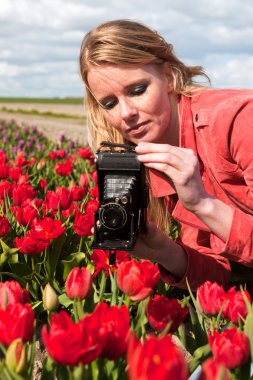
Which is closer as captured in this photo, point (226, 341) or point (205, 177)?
point (226, 341)

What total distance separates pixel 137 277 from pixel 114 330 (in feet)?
1.27

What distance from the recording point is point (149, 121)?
260 cm

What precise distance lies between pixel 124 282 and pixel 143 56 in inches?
50.2

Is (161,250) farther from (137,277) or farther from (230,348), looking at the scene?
(230,348)

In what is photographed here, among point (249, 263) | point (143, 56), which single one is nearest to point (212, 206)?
point (249, 263)

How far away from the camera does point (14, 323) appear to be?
1.32 meters

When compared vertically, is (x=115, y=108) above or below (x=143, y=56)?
below

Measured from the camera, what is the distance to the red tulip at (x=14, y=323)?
1316mm

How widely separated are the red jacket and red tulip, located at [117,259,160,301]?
713mm

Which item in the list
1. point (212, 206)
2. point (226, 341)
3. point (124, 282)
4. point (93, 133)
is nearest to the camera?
point (226, 341)

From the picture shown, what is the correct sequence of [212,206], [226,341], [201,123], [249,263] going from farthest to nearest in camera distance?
[201,123], [249,263], [212,206], [226,341]

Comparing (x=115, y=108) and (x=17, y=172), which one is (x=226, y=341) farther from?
(x=17, y=172)

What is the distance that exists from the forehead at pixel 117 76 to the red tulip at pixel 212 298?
1096 millimetres

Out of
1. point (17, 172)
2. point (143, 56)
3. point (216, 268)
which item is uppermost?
point (143, 56)
